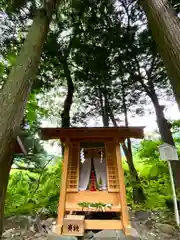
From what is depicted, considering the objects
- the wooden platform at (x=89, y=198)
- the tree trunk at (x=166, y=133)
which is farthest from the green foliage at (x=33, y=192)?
the tree trunk at (x=166, y=133)

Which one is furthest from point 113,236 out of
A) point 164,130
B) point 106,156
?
point 164,130

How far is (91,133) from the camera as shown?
14.5 feet

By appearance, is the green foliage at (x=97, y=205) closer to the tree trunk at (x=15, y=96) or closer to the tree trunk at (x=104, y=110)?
the tree trunk at (x=15, y=96)

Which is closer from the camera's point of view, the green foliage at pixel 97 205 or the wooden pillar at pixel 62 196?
the wooden pillar at pixel 62 196

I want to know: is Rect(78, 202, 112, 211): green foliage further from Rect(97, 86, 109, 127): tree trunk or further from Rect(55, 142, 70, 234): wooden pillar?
Rect(97, 86, 109, 127): tree trunk

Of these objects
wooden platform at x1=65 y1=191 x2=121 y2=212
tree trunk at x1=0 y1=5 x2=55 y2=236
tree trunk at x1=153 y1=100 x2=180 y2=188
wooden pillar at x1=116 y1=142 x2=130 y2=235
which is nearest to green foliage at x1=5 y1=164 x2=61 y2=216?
wooden platform at x1=65 y1=191 x2=121 y2=212

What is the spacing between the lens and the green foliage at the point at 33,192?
17.2ft

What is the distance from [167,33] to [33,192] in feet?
20.0

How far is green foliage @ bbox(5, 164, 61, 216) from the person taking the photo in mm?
5253

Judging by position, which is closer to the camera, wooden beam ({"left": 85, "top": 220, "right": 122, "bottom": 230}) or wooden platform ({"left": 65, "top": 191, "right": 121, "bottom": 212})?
wooden beam ({"left": 85, "top": 220, "right": 122, "bottom": 230})

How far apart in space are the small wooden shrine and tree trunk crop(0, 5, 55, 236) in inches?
57.0

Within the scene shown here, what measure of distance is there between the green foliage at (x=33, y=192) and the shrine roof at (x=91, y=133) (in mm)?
2075

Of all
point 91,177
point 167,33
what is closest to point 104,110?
point 91,177

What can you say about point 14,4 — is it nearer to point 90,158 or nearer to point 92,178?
point 90,158
